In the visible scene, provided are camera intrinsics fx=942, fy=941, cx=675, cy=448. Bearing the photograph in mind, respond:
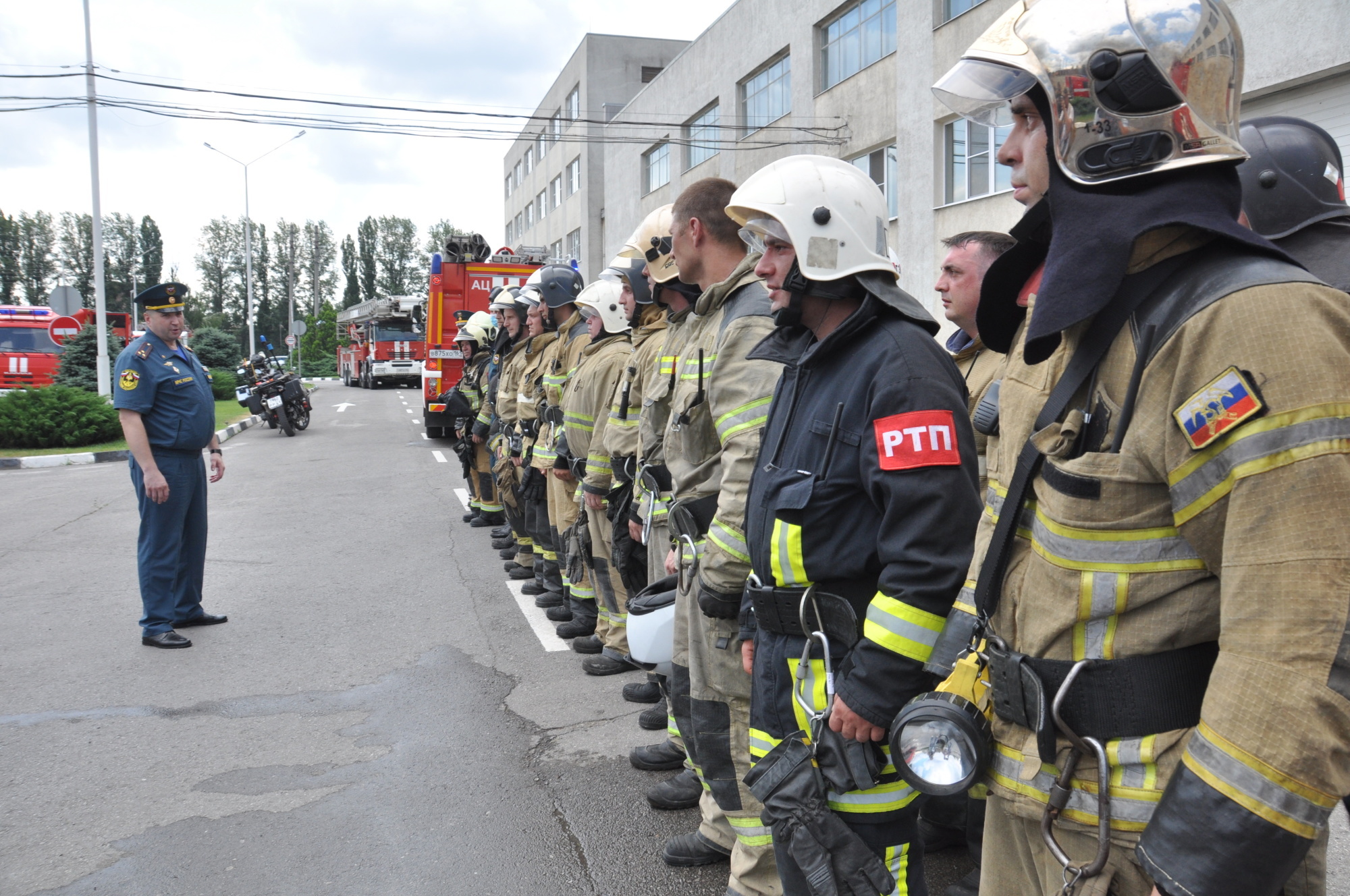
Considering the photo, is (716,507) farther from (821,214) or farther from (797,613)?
(821,214)

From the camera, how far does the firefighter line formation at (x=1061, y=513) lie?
1.10 meters

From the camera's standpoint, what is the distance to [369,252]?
91562mm

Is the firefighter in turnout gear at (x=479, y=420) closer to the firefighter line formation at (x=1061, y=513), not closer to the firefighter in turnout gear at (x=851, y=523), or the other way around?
the firefighter line formation at (x=1061, y=513)

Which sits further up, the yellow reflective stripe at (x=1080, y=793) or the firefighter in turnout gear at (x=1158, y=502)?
the firefighter in turnout gear at (x=1158, y=502)

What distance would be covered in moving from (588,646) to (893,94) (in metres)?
14.6

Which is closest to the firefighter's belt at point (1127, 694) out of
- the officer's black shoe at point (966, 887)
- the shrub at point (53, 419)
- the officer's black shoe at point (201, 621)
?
the officer's black shoe at point (966, 887)

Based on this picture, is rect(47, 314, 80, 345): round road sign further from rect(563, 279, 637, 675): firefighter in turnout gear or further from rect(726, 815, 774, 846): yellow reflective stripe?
rect(726, 815, 774, 846): yellow reflective stripe

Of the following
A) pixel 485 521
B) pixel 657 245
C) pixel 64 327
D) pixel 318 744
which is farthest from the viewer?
pixel 64 327

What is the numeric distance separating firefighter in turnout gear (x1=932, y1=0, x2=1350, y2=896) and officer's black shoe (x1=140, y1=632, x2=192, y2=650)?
556 cm

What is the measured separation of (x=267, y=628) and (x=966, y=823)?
4.82 meters

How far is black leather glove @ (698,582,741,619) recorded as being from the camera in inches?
102

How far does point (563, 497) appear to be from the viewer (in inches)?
245

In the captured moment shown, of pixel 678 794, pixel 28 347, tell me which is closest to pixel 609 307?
pixel 678 794

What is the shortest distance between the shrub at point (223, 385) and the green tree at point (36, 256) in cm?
6414
